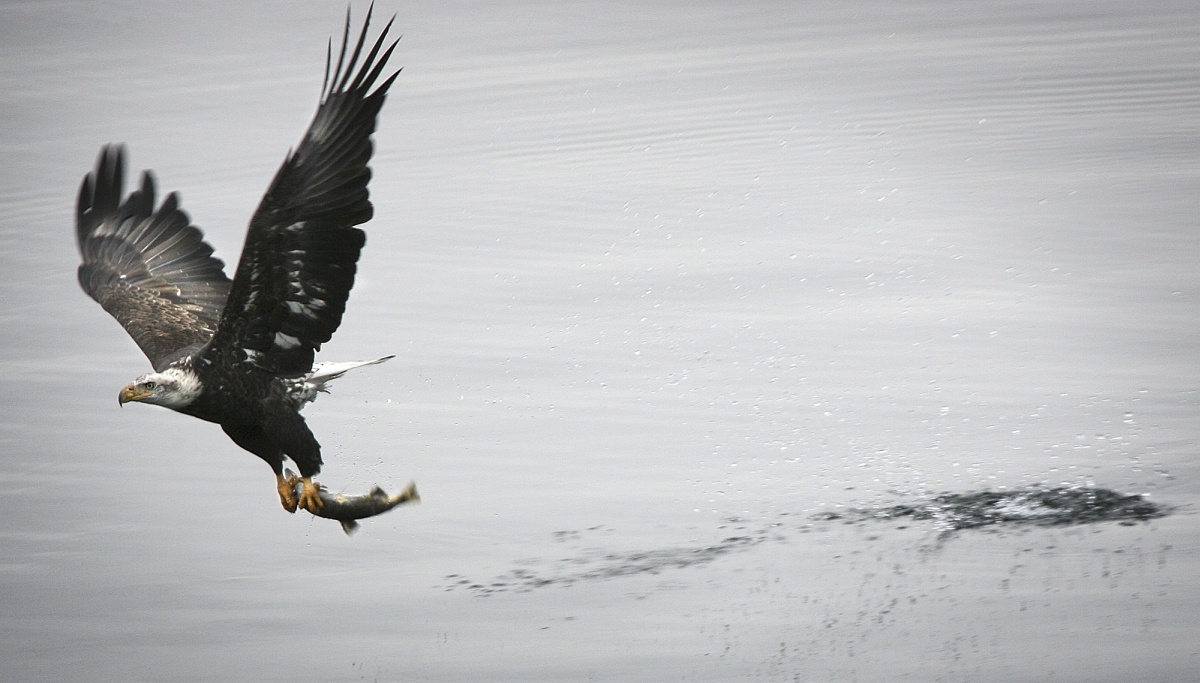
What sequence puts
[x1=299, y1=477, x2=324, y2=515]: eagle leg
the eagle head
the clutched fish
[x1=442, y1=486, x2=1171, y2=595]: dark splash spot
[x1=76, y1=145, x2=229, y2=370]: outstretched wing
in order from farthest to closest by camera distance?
[x1=76, y1=145, x2=229, y2=370]: outstretched wing < [x1=442, y1=486, x2=1171, y2=595]: dark splash spot < [x1=299, y1=477, x2=324, y2=515]: eagle leg < the eagle head < the clutched fish

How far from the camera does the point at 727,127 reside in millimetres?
14289

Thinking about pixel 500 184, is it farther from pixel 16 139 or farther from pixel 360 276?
pixel 16 139

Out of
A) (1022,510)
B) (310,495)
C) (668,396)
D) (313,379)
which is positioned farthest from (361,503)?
(668,396)

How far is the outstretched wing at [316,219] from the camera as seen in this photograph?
18.9 ft

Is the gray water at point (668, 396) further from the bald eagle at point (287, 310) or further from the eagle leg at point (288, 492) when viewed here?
the bald eagle at point (287, 310)

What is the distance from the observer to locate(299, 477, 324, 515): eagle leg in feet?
20.4

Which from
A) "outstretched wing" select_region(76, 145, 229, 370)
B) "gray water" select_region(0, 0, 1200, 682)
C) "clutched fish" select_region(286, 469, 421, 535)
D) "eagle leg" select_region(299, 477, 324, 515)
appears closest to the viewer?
"clutched fish" select_region(286, 469, 421, 535)

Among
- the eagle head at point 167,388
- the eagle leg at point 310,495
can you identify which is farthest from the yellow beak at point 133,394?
the eagle leg at point 310,495

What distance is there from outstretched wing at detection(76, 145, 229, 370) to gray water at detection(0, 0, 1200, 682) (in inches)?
44.0

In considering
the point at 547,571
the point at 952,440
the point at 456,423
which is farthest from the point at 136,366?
the point at 952,440

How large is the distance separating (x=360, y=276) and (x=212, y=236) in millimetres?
1558

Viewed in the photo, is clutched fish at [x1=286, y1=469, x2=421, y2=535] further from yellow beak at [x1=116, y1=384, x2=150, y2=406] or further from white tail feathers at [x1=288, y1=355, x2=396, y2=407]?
yellow beak at [x1=116, y1=384, x2=150, y2=406]

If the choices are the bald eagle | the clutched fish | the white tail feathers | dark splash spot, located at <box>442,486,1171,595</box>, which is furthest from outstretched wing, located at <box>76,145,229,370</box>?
dark splash spot, located at <box>442,486,1171,595</box>

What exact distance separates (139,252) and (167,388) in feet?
5.47
